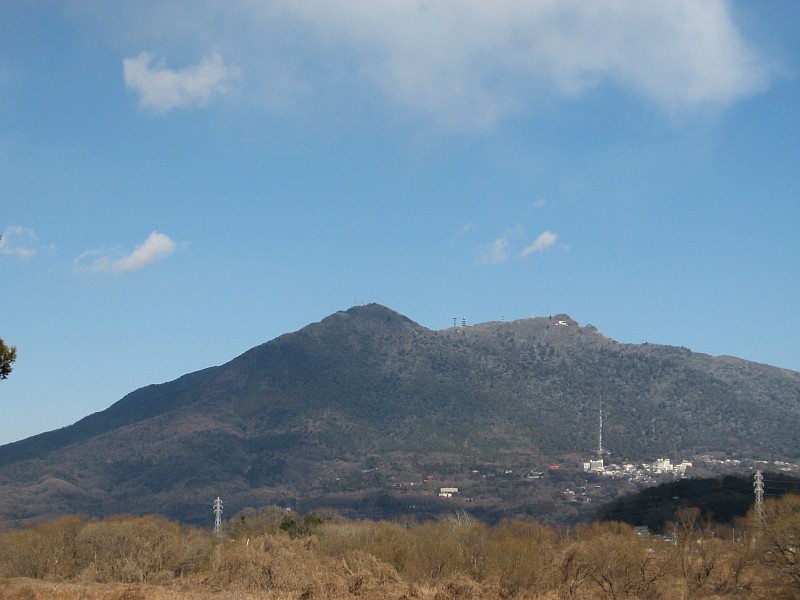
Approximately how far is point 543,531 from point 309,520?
580 inches

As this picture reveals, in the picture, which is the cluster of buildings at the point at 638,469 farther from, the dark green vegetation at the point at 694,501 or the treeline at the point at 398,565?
the treeline at the point at 398,565

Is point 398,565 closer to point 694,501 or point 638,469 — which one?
point 694,501

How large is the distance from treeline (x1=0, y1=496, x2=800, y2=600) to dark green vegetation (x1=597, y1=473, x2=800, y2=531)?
110 feet

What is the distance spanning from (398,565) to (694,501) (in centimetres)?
5093

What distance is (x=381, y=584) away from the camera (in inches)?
1526

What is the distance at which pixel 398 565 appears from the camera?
149ft

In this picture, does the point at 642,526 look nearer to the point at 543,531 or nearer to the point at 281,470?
the point at 543,531

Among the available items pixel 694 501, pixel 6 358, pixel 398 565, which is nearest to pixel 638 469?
pixel 694 501

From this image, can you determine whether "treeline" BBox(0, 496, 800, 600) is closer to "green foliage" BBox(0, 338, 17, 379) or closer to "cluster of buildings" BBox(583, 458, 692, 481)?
"green foliage" BBox(0, 338, 17, 379)

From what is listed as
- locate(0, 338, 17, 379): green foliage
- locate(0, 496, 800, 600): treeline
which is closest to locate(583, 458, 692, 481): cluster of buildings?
locate(0, 496, 800, 600): treeline

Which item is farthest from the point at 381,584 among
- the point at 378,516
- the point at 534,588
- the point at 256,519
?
the point at 378,516

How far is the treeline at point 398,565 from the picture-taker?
121ft

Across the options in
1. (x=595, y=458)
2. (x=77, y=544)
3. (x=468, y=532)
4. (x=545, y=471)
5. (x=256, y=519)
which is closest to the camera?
(x=77, y=544)

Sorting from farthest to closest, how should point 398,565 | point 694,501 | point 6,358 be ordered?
1. point 694,501
2. point 398,565
3. point 6,358
